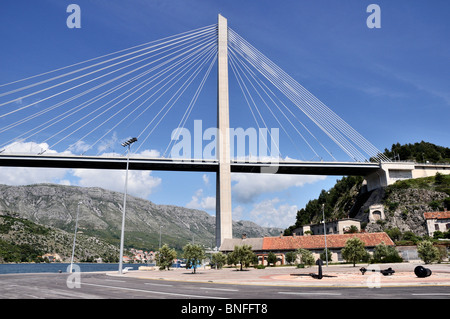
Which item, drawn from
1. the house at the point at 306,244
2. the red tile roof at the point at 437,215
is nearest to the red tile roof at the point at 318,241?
the house at the point at 306,244

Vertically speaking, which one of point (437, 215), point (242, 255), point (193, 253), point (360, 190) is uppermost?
point (360, 190)

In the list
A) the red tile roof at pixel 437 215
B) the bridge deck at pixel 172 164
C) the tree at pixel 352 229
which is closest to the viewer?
the bridge deck at pixel 172 164

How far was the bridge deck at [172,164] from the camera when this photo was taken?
6756 centimetres

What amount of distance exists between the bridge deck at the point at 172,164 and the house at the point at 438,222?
63.4ft

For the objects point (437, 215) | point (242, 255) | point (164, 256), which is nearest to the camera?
point (242, 255)

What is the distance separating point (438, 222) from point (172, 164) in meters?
63.2

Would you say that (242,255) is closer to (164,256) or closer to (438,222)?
(164,256)

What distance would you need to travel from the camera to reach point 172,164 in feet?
240

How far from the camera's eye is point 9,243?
13450 centimetres

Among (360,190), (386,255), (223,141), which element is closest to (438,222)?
(386,255)

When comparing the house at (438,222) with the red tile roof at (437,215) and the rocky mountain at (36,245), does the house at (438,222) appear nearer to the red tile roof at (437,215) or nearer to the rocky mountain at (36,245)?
the red tile roof at (437,215)

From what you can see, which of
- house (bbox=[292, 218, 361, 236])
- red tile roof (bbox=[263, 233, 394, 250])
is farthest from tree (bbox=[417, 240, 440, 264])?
house (bbox=[292, 218, 361, 236])
